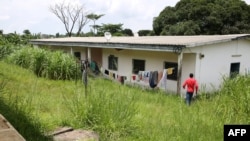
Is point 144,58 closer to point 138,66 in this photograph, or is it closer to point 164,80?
point 138,66

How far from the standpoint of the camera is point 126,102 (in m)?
5.92

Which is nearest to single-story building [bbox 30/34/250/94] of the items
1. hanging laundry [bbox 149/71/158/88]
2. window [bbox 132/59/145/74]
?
window [bbox 132/59/145/74]

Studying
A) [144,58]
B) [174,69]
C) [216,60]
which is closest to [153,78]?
[174,69]

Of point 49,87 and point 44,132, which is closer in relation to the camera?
point 44,132

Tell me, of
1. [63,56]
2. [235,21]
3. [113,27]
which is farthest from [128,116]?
[113,27]

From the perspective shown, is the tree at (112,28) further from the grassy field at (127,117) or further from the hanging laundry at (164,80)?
the grassy field at (127,117)

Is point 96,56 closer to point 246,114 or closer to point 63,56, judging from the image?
point 63,56

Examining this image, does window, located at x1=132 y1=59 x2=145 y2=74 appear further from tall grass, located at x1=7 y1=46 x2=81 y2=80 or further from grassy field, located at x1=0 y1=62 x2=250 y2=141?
grassy field, located at x1=0 y1=62 x2=250 y2=141

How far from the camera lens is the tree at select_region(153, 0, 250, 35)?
24531mm

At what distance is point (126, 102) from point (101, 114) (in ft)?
1.86

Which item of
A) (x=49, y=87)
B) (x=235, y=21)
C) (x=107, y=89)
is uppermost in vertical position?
(x=235, y=21)

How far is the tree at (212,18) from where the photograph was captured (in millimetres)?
24531

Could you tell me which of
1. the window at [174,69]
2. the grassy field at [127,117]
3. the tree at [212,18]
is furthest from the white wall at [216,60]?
the tree at [212,18]

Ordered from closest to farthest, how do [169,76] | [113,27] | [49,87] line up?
1. [49,87]
2. [169,76]
3. [113,27]
